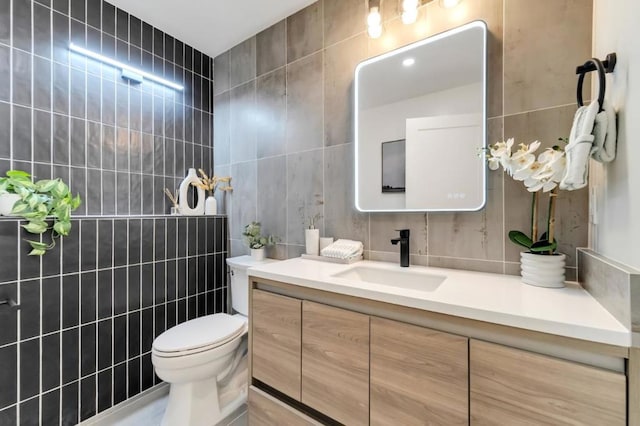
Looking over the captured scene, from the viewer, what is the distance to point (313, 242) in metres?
1.65

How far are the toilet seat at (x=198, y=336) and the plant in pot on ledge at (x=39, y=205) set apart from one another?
0.74 m

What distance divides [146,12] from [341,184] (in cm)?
179

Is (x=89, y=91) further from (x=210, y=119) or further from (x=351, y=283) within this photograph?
(x=351, y=283)

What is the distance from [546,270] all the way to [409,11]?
1.27m

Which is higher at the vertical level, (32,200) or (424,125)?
(424,125)

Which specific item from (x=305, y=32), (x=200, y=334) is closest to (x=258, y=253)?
(x=200, y=334)

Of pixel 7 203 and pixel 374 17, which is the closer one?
pixel 7 203

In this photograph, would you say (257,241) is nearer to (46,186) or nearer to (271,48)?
(46,186)

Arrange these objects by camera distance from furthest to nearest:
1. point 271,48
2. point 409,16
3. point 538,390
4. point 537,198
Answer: point 271,48, point 409,16, point 537,198, point 538,390

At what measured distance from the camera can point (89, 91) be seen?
1700mm

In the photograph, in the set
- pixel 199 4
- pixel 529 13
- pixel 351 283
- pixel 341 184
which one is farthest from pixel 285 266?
pixel 199 4

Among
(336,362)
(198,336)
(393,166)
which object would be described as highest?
(393,166)

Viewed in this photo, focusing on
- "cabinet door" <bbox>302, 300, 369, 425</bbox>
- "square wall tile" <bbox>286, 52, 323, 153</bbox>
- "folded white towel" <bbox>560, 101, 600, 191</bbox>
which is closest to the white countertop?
"cabinet door" <bbox>302, 300, 369, 425</bbox>

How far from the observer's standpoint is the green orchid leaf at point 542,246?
95 centimetres
